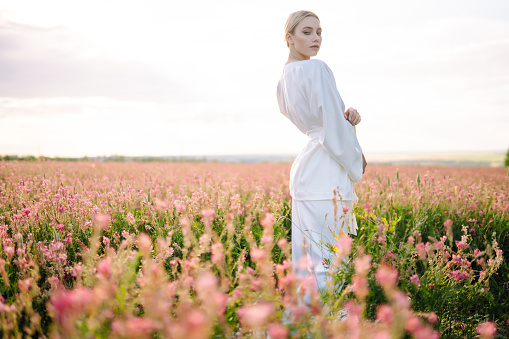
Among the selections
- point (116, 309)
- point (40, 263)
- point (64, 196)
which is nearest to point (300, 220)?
point (116, 309)

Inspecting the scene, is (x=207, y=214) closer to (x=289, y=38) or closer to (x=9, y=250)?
(x=9, y=250)

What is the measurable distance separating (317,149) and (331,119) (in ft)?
0.88

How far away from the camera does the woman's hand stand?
8.71 ft

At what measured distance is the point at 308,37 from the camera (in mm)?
2740

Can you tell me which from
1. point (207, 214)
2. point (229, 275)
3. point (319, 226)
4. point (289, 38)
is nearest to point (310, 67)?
point (289, 38)

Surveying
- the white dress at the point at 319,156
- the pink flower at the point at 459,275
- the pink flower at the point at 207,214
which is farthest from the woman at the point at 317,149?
the pink flower at the point at 207,214

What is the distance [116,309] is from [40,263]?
1482 millimetres

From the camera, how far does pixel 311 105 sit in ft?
8.24

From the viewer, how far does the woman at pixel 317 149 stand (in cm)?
247

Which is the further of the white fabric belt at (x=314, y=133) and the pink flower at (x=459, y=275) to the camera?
the white fabric belt at (x=314, y=133)

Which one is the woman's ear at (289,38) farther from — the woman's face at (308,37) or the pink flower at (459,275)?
the pink flower at (459,275)

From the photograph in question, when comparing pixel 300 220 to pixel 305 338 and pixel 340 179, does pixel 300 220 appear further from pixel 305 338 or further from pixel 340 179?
pixel 305 338

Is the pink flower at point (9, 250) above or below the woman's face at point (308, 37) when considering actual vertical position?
below

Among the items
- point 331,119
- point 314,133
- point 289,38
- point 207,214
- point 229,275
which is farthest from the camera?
point 289,38
